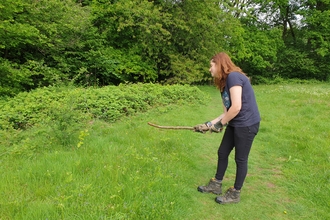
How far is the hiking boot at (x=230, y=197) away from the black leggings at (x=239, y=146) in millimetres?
Result: 75

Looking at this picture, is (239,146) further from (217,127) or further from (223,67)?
(223,67)

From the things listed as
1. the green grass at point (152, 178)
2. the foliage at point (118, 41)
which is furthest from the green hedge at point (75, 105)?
the foliage at point (118, 41)

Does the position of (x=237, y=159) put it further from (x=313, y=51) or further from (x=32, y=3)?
(x=313, y=51)

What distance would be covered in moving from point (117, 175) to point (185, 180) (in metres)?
1.17

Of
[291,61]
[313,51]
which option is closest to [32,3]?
[291,61]

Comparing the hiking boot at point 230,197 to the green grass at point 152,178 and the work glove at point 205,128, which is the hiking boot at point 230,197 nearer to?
the green grass at point 152,178

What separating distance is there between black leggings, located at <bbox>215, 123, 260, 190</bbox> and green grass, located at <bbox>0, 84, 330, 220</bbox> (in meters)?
0.45

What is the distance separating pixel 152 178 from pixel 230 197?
1.18 metres

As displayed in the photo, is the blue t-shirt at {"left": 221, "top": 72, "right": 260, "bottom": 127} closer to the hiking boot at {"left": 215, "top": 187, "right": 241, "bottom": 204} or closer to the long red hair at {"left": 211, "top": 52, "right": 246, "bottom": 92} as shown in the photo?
the long red hair at {"left": 211, "top": 52, "right": 246, "bottom": 92}

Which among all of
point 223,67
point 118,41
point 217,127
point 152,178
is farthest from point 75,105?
point 118,41

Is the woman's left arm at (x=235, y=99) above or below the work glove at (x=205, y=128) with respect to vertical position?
above

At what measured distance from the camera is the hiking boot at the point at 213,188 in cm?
385

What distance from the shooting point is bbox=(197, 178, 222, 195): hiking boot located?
385 cm

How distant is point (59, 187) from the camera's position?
315cm
